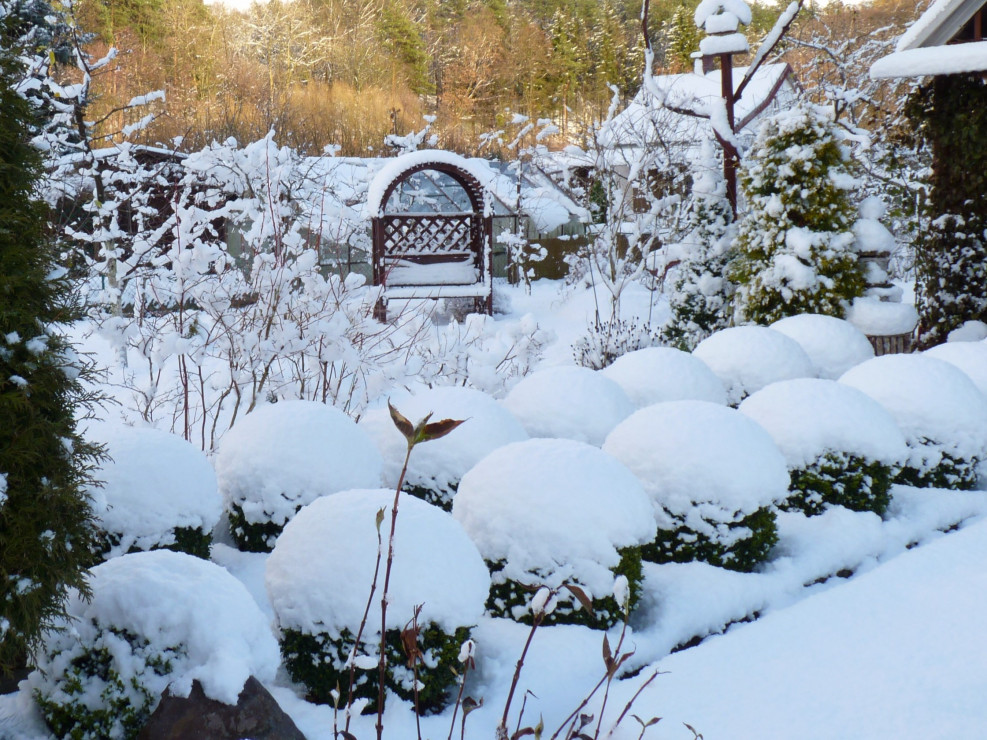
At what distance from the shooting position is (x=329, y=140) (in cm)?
2097

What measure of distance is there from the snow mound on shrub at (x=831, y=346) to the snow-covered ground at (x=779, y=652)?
7.33 feet

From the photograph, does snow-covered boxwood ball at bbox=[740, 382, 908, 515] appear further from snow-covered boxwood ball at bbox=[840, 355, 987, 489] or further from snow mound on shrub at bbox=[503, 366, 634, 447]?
snow mound on shrub at bbox=[503, 366, 634, 447]

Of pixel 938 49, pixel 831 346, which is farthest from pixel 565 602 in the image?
pixel 938 49

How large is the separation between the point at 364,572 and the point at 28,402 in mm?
1083

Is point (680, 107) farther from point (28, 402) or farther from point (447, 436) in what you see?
point (28, 402)

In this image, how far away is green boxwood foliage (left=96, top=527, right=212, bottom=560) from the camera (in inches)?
122

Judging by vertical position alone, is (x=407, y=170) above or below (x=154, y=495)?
above

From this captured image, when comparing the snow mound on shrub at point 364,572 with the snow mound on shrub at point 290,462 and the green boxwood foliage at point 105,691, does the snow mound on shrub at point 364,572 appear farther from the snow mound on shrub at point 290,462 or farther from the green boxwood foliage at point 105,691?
the snow mound on shrub at point 290,462

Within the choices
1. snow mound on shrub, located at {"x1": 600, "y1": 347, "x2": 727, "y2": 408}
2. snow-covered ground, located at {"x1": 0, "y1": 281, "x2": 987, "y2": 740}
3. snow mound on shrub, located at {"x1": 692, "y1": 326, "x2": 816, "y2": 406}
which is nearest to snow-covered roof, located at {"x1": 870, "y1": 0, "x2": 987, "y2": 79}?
snow mound on shrub, located at {"x1": 692, "y1": 326, "x2": 816, "y2": 406}

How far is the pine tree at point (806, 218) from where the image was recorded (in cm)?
732

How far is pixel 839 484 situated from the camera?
13.6 ft

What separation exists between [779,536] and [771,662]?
1.17m

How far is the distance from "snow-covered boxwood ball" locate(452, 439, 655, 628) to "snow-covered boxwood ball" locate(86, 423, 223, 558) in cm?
102

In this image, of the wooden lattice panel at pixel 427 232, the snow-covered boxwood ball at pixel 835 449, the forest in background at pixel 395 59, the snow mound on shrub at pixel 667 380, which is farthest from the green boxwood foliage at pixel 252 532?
the forest in background at pixel 395 59
